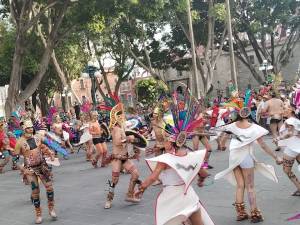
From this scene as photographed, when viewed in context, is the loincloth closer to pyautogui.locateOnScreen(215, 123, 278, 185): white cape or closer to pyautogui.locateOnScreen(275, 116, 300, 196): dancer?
pyautogui.locateOnScreen(215, 123, 278, 185): white cape

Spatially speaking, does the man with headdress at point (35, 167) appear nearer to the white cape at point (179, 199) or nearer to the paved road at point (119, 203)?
the paved road at point (119, 203)

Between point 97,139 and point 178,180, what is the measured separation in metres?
9.24

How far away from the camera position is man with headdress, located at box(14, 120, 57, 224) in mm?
8516

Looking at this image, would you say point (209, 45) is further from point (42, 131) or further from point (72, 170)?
point (42, 131)

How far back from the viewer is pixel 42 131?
30.7 feet

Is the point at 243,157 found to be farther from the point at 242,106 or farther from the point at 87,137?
the point at 87,137

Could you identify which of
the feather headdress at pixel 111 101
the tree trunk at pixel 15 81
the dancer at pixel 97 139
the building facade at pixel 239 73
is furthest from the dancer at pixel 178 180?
the building facade at pixel 239 73

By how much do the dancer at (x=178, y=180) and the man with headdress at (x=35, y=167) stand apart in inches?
120

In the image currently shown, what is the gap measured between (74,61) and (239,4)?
12.2 m

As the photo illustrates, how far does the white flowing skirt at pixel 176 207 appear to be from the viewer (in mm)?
5547

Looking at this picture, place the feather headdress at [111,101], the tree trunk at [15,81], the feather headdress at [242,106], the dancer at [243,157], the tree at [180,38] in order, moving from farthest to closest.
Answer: the tree at [180,38], the tree trunk at [15,81], the feather headdress at [111,101], the feather headdress at [242,106], the dancer at [243,157]

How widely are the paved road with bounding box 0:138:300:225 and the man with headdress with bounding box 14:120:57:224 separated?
360 millimetres

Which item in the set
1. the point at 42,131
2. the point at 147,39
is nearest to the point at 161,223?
the point at 42,131

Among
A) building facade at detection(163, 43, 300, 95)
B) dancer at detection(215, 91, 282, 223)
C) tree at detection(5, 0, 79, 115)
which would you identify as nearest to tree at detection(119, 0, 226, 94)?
tree at detection(5, 0, 79, 115)
